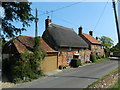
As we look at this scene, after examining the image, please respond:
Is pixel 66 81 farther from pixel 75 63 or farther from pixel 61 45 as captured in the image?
pixel 75 63

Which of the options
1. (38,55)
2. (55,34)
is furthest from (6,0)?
(55,34)

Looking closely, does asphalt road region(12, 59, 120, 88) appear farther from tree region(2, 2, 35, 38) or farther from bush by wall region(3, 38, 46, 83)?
tree region(2, 2, 35, 38)

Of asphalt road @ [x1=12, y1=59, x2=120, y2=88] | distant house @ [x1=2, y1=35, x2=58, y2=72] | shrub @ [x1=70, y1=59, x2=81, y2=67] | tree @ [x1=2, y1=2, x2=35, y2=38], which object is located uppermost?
tree @ [x1=2, y1=2, x2=35, y2=38]

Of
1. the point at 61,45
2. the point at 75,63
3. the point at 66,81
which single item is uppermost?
the point at 61,45

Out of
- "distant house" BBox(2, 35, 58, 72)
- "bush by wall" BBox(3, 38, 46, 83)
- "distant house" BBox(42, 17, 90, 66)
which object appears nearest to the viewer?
"bush by wall" BBox(3, 38, 46, 83)

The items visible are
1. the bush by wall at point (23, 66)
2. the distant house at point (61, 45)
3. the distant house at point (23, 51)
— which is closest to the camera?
the bush by wall at point (23, 66)

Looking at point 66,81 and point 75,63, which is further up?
point 75,63

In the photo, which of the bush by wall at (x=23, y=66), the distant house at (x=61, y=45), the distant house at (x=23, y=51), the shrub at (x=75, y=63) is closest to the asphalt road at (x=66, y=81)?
the bush by wall at (x=23, y=66)

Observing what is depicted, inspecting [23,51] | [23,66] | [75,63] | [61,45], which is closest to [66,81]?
[23,66]

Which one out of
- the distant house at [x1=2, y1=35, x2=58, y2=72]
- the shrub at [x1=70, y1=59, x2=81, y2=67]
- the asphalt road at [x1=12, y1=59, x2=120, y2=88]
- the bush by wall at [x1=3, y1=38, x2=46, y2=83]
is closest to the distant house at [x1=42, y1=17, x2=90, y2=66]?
the shrub at [x1=70, y1=59, x2=81, y2=67]

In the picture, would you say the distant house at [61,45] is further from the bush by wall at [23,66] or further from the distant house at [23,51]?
the bush by wall at [23,66]

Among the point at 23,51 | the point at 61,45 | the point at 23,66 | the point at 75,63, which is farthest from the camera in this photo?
the point at 75,63

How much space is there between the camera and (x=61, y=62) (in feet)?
66.2

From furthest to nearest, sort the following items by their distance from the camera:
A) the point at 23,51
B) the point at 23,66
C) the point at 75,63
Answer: the point at 75,63, the point at 23,51, the point at 23,66
